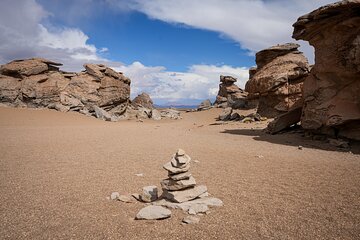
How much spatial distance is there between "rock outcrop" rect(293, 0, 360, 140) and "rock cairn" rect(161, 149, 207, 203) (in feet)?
34.6

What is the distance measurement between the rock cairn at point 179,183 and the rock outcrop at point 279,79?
66.8 ft

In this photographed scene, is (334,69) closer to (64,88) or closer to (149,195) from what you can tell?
(149,195)

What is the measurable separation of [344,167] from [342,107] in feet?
19.3

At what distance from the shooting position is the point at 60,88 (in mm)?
30266

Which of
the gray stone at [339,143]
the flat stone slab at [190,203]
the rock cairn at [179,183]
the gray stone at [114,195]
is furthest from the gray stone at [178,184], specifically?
the gray stone at [339,143]

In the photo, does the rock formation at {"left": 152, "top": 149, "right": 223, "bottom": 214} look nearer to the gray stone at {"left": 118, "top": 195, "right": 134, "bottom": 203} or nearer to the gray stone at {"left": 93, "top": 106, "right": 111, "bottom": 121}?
the gray stone at {"left": 118, "top": 195, "right": 134, "bottom": 203}

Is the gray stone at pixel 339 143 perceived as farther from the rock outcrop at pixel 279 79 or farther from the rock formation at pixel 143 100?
the rock formation at pixel 143 100

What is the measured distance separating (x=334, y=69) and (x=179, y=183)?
40.2ft

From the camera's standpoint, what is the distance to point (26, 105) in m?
28.8

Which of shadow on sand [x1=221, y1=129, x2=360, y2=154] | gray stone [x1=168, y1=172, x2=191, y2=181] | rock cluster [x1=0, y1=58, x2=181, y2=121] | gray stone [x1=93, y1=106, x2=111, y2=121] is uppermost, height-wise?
rock cluster [x1=0, y1=58, x2=181, y2=121]

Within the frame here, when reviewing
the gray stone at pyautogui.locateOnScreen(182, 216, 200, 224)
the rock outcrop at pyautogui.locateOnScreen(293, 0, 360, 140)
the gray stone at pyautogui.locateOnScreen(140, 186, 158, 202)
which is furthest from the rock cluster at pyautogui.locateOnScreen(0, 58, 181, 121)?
the gray stone at pyautogui.locateOnScreen(182, 216, 200, 224)

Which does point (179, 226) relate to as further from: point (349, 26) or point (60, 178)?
point (349, 26)

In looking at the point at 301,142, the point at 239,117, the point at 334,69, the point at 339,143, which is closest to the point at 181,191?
the point at 339,143

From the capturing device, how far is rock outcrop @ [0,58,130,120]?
94.8ft
